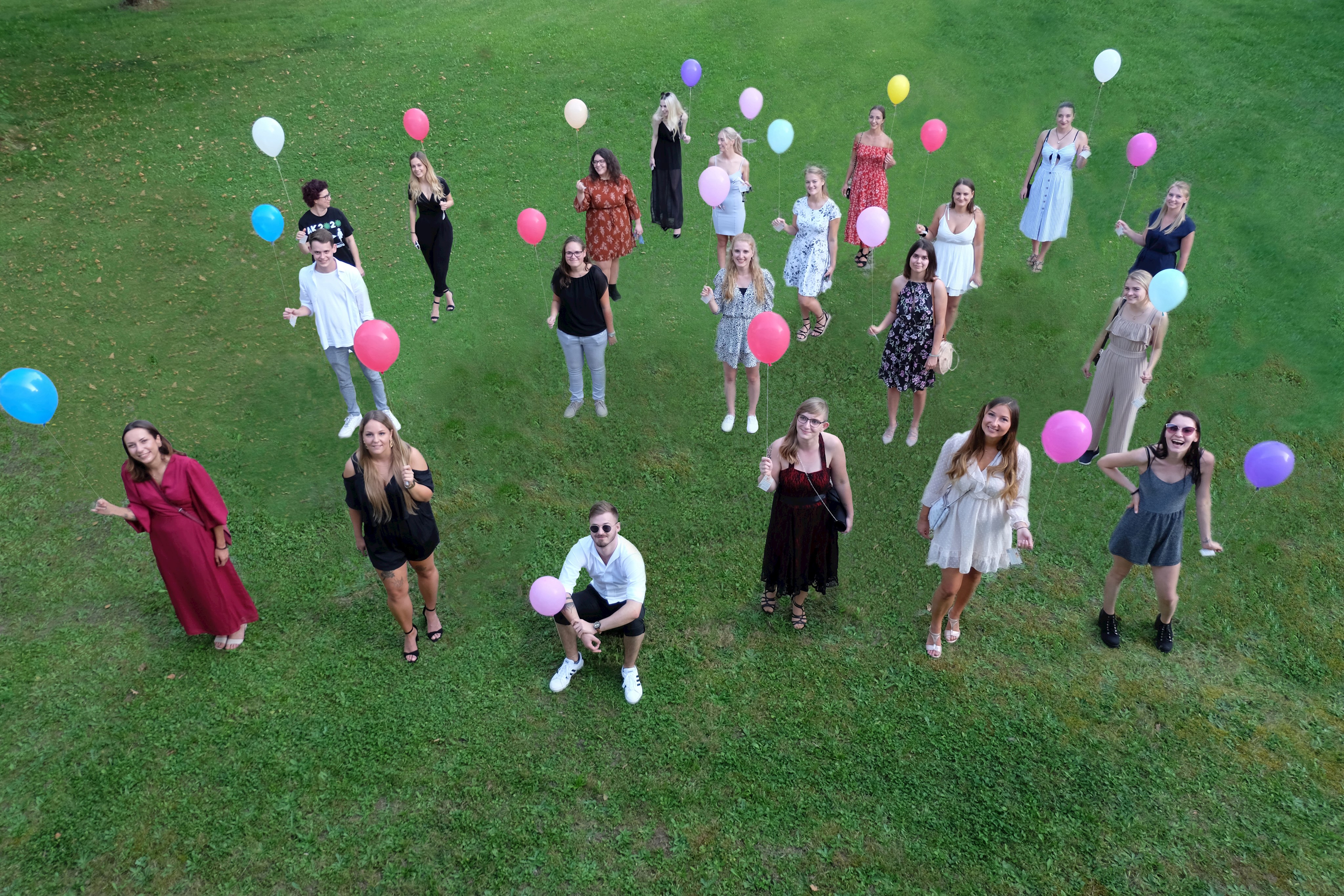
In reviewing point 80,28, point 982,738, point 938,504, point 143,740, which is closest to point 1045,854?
point 982,738

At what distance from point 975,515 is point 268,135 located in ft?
25.7

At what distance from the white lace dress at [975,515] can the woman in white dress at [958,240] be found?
267 cm

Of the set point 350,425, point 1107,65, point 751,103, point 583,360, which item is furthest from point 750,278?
point 1107,65

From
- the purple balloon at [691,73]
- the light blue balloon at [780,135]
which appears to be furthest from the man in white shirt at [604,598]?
the purple balloon at [691,73]

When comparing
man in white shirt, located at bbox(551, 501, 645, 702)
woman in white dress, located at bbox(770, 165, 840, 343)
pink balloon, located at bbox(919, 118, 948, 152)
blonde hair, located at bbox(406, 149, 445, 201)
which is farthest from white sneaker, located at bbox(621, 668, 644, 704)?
pink balloon, located at bbox(919, 118, 948, 152)

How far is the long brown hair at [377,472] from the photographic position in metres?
5.48

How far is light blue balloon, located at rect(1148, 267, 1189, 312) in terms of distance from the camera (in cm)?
691

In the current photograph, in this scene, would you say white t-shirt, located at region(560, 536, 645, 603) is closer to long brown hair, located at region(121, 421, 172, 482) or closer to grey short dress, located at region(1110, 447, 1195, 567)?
long brown hair, located at region(121, 421, 172, 482)

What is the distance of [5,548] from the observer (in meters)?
7.14

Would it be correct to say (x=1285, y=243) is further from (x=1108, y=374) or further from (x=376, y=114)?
(x=376, y=114)

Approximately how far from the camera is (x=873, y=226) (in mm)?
8242

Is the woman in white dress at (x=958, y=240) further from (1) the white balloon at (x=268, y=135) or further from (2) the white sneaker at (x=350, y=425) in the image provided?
(1) the white balloon at (x=268, y=135)

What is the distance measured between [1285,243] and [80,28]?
18052mm

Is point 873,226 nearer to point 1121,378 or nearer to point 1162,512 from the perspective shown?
point 1121,378
